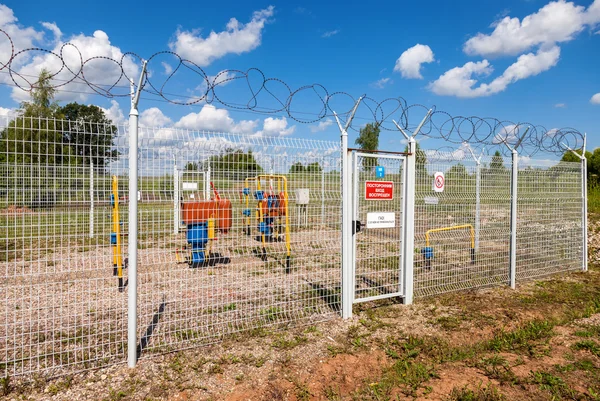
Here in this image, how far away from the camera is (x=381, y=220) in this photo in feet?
16.0

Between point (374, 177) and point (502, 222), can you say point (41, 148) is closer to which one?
point (374, 177)

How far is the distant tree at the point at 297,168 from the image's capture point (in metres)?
4.35

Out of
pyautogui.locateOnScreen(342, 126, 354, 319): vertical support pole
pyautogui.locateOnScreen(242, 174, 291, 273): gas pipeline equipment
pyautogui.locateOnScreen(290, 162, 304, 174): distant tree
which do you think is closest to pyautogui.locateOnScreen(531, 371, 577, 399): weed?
pyautogui.locateOnScreen(342, 126, 354, 319): vertical support pole

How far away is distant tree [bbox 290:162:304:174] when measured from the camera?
4353mm

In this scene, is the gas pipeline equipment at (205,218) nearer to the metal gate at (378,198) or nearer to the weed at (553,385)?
the metal gate at (378,198)

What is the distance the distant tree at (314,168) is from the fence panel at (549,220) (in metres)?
3.80


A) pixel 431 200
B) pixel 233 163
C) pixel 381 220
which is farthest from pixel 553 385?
pixel 233 163

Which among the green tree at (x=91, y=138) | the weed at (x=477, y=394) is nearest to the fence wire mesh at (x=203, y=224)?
the green tree at (x=91, y=138)

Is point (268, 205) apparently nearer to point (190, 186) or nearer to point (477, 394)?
point (190, 186)

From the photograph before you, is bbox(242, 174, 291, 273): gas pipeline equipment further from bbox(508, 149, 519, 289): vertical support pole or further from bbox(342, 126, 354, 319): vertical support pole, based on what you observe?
bbox(508, 149, 519, 289): vertical support pole

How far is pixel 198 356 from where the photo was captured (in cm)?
366

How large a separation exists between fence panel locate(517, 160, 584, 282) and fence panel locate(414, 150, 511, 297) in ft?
1.01

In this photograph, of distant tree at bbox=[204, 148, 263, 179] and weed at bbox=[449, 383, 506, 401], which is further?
distant tree at bbox=[204, 148, 263, 179]

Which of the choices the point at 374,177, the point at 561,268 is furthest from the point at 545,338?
the point at 561,268
